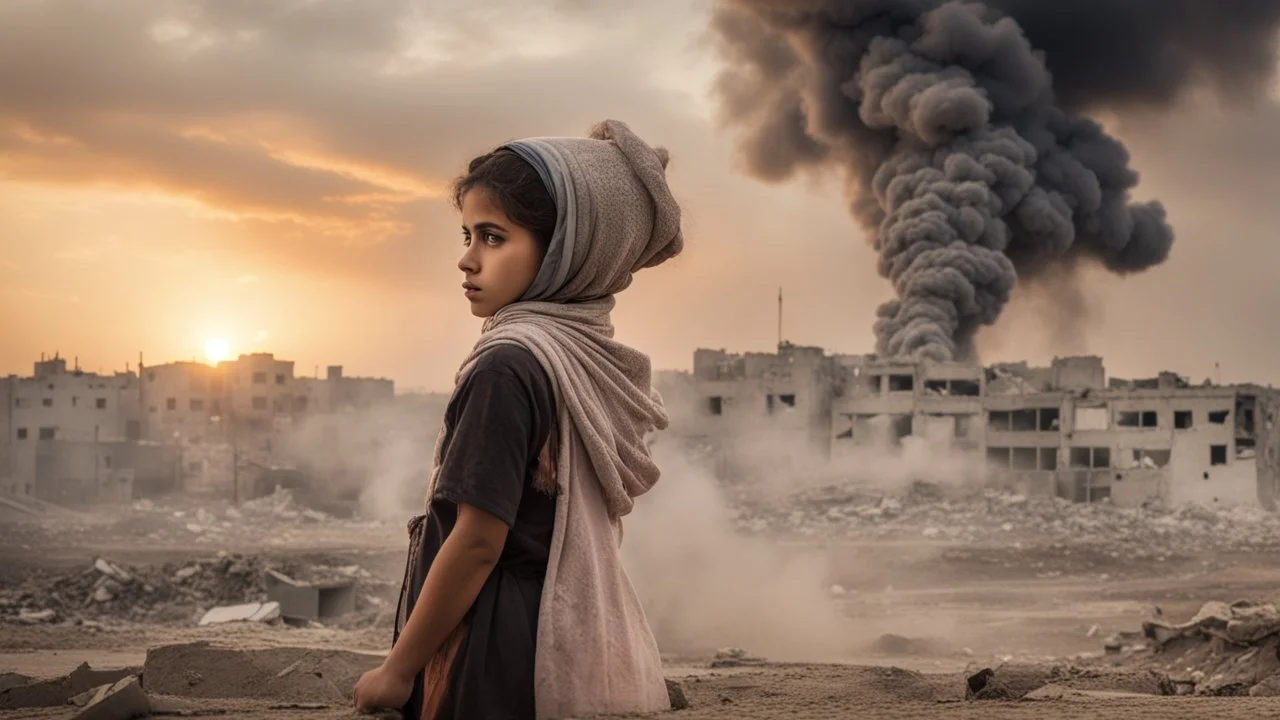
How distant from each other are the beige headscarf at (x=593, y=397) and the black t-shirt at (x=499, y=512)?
0.10 feet

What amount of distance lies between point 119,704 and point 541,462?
1269mm

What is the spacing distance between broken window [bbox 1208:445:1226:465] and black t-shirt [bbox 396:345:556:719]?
1552 inches

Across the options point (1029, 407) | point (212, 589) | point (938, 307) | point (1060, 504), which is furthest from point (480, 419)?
point (938, 307)

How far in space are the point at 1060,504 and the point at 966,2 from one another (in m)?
37.1

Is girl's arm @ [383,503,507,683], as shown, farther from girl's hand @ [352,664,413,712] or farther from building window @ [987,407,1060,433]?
building window @ [987,407,1060,433]

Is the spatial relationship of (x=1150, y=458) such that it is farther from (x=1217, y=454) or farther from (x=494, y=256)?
(x=494, y=256)

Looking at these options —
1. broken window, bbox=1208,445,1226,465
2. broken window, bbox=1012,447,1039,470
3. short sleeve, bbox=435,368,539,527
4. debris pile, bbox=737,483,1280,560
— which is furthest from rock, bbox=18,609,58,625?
broken window, bbox=1208,445,1226,465

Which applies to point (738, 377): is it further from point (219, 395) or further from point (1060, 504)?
point (219, 395)

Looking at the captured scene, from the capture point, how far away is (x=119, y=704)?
2.81 m

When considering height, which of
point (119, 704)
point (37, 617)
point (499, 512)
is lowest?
point (37, 617)

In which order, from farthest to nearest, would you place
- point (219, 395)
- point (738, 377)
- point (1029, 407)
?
point (219, 395)
point (738, 377)
point (1029, 407)

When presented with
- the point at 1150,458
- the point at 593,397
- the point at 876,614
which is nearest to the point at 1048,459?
the point at 1150,458

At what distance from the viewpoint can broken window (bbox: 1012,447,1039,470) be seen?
129 feet

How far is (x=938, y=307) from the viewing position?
53875 mm
